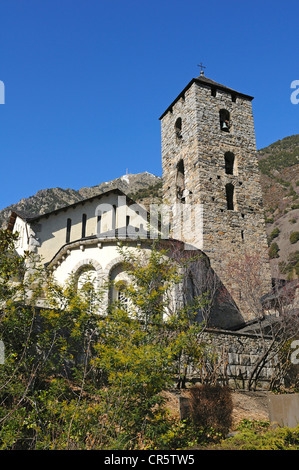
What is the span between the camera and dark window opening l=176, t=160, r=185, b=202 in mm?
22797

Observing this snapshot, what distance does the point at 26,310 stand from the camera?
8.55m

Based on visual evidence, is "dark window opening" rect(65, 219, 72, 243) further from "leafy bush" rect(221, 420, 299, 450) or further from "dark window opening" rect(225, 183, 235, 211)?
"leafy bush" rect(221, 420, 299, 450)

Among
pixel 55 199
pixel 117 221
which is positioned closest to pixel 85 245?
pixel 117 221

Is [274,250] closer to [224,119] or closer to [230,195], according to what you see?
[224,119]

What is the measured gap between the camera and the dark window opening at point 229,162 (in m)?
22.5

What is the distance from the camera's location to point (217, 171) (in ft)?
70.0

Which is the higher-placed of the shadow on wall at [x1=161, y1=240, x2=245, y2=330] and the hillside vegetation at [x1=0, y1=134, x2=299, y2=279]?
the hillside vegetation at [x1=0, y1=134, x2=299, y2=279]

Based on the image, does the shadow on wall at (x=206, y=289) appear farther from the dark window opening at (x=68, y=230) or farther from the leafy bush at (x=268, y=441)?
the leafy bush at (x=268, y=441)

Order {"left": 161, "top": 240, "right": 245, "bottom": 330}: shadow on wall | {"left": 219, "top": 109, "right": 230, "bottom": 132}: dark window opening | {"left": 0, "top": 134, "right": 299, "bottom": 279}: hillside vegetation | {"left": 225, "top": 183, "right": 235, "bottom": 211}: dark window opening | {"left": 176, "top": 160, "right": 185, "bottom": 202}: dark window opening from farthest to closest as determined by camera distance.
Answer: {"left": 0, "top": 134, "right": 299, "bottom": 279}: hillside vegetation < {"left": 219, "top": 109, "right": 230, "bottom": 132}: dark window opening < {"left": 176, "top": 160, "right": 185, "bottom": 202}: dark window opening < {"left": 225, "top": 183, "right": 235, "bottom": 211}: dark window opening < {"left": 161, "top": 240, "right": 245, "bottom": 330}: shadow on wall

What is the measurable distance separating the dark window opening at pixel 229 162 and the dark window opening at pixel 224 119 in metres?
1.54

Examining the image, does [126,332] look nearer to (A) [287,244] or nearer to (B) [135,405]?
(B) [135,405]

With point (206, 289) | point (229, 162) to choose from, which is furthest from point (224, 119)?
point (206, 289)

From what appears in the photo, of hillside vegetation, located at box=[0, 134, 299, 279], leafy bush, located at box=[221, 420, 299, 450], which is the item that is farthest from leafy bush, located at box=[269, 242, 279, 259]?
leafy bush, located at box=[221, 420, 299, 450]
